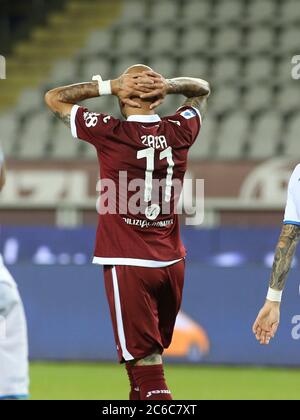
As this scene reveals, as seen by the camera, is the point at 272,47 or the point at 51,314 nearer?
the point at 51,314

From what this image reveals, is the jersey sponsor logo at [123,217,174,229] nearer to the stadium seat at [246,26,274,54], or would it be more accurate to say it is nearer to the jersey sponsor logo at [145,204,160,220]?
the jersey sponsor logo at [145,204,160,220]

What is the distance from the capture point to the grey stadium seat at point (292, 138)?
15953mm

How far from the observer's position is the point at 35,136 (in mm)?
17297

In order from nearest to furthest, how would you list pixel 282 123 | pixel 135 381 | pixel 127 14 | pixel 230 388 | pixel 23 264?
pixel 135 381, pixel 230 388, pixel 23 264, pixel 282 123, pixel 127 14

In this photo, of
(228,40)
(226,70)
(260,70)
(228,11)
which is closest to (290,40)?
(260,70)

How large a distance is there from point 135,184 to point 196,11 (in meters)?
14.2

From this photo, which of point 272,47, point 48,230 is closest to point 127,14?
point 272,47

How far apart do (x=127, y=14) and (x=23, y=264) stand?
9.52 meters

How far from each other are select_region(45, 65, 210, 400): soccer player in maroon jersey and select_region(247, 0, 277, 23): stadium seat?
13.5 metres

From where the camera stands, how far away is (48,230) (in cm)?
1222

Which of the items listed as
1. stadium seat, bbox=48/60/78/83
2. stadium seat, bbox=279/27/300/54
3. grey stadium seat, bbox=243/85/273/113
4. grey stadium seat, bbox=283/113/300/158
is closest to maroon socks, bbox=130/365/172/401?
grey stadium seat, bbox=283/113/300/158

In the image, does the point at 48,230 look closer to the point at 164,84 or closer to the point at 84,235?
the point at 84,235

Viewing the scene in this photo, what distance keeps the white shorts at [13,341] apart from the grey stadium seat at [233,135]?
10.8 metres

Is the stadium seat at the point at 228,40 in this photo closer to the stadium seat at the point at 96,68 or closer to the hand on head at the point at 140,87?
the stadium seat at the point at 96,68
